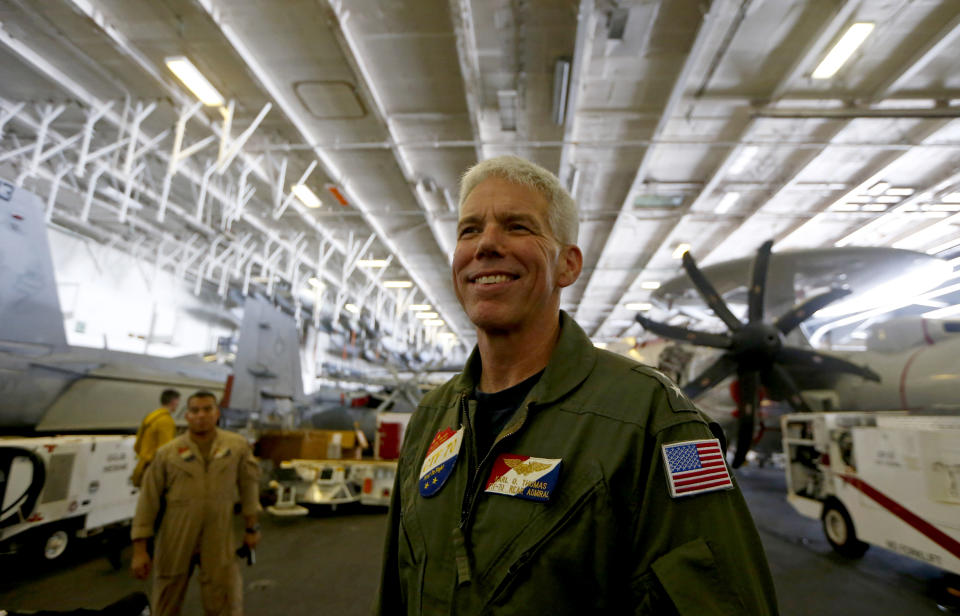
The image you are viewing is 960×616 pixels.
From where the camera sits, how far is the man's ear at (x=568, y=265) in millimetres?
1415

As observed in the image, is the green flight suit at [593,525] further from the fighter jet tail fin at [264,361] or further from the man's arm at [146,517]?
the fighter jet tail fin at [264,361]

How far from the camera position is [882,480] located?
5285 millimetres

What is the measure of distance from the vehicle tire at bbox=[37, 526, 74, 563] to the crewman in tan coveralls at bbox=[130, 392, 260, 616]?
2.88 metres

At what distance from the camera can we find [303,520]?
8.02 m

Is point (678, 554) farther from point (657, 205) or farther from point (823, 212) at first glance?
point (823, 212)

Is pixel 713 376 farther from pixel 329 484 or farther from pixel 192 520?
pixel 192 520

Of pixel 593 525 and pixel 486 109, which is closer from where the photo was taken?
pixel 593 525

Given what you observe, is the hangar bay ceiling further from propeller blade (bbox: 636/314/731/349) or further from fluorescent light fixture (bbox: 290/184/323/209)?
propeller blade (bbox: 636/314/731/349)

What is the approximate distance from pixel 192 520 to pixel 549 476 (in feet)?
11.4

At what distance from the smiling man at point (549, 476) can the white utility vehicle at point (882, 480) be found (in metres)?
5.55

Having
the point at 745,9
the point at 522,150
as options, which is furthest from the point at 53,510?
the point at 745,9

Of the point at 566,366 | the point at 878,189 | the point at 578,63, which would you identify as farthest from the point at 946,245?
the point at 566,366

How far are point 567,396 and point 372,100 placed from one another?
891cm

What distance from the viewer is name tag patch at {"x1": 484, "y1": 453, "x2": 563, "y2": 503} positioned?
1.02 metres
